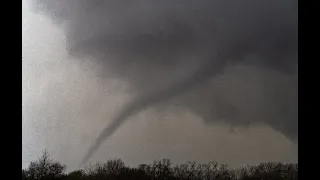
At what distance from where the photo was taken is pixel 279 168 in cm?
2341
